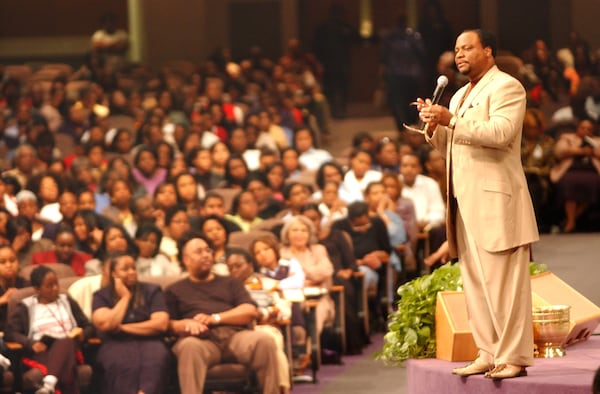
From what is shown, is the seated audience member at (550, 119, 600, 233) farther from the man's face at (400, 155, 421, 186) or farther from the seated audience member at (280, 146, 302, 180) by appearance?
the seated audience member at (280, 146, 302, 180)

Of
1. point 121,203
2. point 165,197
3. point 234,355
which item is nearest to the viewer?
point 234,355

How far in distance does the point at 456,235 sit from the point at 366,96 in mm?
19140

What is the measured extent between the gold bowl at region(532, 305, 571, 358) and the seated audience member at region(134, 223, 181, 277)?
4.15m

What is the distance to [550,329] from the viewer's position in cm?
702

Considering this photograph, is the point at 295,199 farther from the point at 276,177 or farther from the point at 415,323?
the point at 415,323

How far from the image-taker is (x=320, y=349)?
1104 cm

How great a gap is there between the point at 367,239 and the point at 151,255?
1874mm

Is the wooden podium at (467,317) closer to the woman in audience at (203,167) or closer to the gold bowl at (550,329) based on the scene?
the gold bowl at (550,329)

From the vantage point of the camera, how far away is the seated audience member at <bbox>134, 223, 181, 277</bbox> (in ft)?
35.3

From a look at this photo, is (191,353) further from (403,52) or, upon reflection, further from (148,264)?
(403,52)

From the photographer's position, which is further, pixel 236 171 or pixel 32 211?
pixel 236 171

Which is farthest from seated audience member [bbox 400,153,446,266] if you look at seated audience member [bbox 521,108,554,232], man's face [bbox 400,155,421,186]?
seated audience member [bbox 521,108,554,232]

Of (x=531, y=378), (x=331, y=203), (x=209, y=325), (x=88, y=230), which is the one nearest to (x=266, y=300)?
(x=209, y=325)

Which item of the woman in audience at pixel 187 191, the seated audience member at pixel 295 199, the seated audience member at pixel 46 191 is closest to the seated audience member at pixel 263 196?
the seated audience member at pixel 295 199
